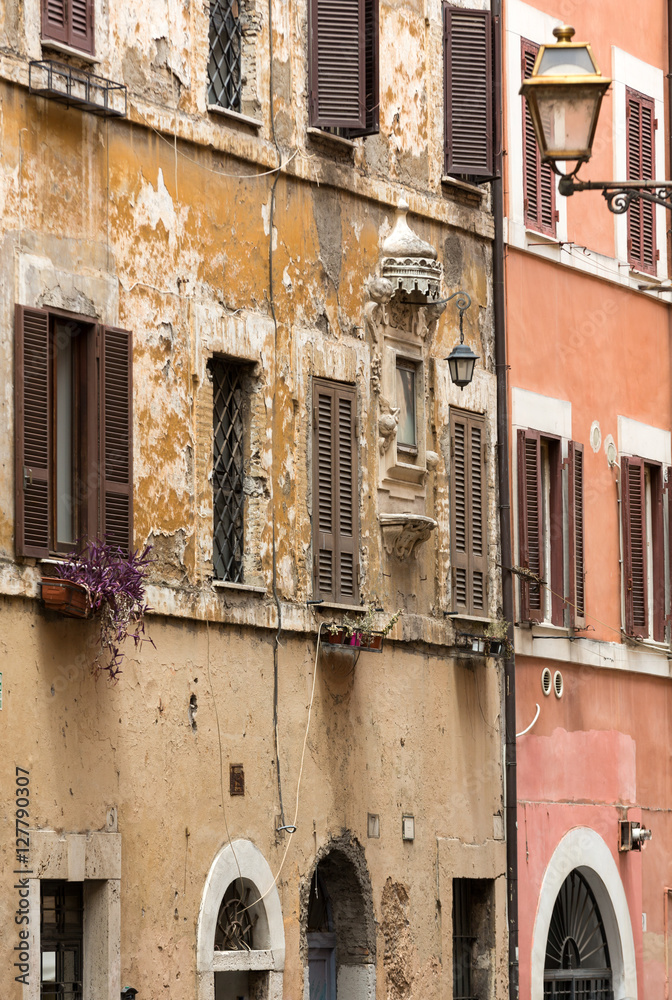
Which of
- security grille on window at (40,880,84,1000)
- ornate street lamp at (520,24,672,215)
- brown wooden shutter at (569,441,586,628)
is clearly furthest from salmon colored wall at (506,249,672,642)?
ornate street lamp at (520,24,672,215)

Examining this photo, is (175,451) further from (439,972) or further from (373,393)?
(439,972)

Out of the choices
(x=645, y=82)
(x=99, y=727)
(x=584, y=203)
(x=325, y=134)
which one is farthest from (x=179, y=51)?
(x=645, y=82)

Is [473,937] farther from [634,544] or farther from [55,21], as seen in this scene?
[55,21]

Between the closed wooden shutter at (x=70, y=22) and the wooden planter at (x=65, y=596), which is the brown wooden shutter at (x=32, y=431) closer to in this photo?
the wooden planter at (x=65, y=596)

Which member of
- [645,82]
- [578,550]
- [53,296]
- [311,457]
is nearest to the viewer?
[53,296]

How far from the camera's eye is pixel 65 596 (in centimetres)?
1377

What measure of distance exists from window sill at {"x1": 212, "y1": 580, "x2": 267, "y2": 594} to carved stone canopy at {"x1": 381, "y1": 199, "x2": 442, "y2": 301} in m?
3.00

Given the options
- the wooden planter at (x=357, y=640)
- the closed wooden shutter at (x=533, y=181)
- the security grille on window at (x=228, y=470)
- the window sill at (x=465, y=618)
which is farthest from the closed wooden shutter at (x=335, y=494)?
the closed wooden shutter at (x=533, y=181)

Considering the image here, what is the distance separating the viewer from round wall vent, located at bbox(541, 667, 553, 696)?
774 inches

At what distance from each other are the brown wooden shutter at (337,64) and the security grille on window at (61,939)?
6.13m

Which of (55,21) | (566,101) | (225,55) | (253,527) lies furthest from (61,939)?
(225,55)

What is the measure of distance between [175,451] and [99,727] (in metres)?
2.04

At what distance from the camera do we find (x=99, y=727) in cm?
1434

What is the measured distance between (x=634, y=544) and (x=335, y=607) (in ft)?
17.4
